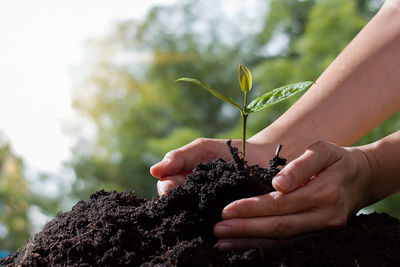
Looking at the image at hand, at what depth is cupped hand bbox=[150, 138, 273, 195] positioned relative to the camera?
1.05m

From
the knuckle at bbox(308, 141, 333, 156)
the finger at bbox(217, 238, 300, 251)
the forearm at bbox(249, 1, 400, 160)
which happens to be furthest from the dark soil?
the forearm at bbox(249, 1, 400, 160)

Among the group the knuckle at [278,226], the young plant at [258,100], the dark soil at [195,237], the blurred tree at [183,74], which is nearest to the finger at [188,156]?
the dark soil at [195,237]

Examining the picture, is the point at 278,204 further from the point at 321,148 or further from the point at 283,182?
the point at 321,148

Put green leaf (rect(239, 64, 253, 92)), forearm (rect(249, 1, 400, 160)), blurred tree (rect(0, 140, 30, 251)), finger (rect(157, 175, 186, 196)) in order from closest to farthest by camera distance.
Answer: green leaf (rect(239, 64, 253, 92)), finger (rect(157, 175, 186, 196)), forearm (rect(249, 1, 400, 160)), blurred tree (rect(0, 140, 30, 251))

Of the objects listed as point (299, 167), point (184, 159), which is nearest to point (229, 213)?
point (299, 167)

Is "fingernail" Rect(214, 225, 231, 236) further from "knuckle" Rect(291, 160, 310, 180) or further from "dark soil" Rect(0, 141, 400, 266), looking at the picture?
"knuckle" Rect(291, 160, 310, 180)

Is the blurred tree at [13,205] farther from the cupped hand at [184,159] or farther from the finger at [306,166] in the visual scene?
the finger at [306,166]

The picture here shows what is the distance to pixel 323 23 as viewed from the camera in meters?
4.56

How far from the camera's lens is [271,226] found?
801mm

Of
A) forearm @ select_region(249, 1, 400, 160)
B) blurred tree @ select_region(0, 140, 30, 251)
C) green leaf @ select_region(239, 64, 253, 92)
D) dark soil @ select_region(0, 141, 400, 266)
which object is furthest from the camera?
blurred tree @ select_region(0, 140, 30, 251)

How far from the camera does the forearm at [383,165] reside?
96 cm

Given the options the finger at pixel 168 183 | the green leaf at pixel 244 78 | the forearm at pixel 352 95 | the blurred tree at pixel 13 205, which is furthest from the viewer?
the blurred tree at pixel 13 205

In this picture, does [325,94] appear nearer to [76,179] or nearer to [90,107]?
[76,179]

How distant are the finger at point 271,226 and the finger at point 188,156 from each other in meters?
0.28
